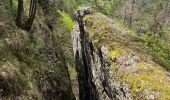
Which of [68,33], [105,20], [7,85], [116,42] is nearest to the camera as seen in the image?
[7,85]

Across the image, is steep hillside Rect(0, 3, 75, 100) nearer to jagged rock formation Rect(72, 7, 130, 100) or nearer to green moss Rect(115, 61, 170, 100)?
jagged rock formation Rect(72, 7, 130, 100)

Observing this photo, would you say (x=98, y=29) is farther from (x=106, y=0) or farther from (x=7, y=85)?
(x=106, y=0)

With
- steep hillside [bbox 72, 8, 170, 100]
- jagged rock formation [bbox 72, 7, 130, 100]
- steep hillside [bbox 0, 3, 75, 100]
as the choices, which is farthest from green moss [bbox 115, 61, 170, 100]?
steep hillside [bbox 0, 3, 75, 100]

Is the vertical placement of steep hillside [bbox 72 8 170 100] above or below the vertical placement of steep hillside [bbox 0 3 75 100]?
above

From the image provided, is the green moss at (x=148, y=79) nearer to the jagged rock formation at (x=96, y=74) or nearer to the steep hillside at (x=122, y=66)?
the steep hillside at (x=122, y=66)

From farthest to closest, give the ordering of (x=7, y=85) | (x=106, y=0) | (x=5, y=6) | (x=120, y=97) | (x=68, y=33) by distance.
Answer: (x=106, y=0)
(x=68, y=33)
(x=5, y=6)
(x=7, y=85)
(x=120, y=97)

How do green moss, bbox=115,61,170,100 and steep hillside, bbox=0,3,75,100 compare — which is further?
steep hillside, bbox=0,3,75,100

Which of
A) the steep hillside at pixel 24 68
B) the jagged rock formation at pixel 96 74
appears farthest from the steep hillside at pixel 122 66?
the steep hillside at pixel 24 68

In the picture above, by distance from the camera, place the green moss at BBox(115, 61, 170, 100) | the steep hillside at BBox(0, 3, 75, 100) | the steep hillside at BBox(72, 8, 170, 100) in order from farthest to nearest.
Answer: the steep hillside at BBox(0, 3, 75, 100)
the steep hillside at BBox(72, 8, 170, 100)
the green moss at BBox(115, 61, 170, 100)

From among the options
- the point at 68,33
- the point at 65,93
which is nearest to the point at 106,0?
the point at 68,33
